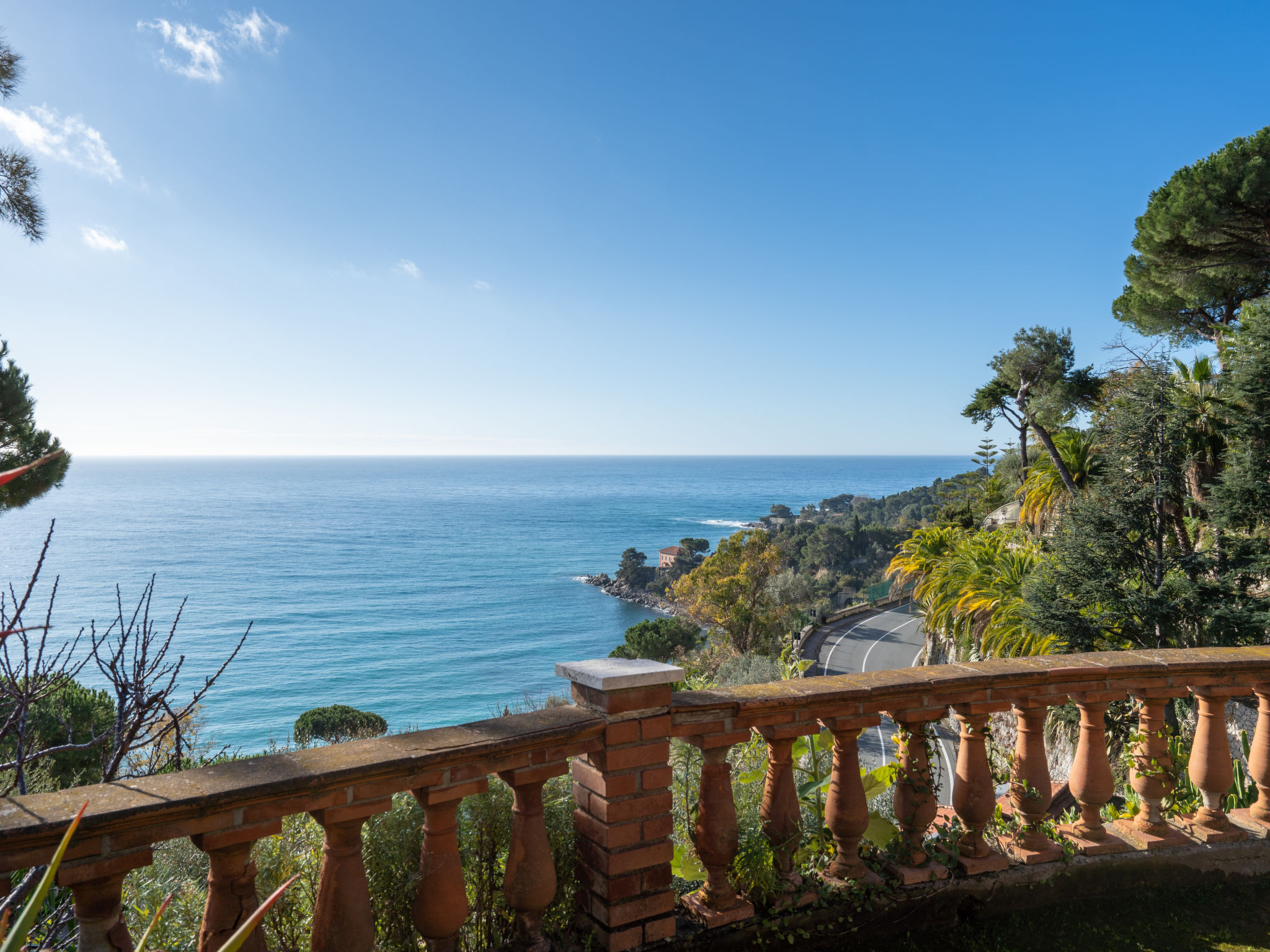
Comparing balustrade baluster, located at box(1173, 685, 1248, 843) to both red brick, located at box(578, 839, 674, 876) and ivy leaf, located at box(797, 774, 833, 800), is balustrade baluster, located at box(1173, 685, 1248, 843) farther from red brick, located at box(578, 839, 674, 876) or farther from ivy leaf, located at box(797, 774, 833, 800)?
red brick, located at box(578, 839, 674, 876)

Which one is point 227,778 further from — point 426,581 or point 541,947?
point 426,581

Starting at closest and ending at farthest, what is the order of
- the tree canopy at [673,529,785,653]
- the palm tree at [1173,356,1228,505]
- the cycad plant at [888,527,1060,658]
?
1. the palm tree at [1173,356,1228,505]
2. the cycad plant at [888,527,1060,658]
3. the tree canopy at [673,529,785,653]

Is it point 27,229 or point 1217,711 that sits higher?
point 27,229

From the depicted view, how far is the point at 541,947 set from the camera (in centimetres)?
194

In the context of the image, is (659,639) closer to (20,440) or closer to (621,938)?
(20,440)

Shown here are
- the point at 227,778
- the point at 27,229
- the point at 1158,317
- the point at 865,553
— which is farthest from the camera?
the point at 865,553

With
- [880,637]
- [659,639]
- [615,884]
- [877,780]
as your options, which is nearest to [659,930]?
[615,884]

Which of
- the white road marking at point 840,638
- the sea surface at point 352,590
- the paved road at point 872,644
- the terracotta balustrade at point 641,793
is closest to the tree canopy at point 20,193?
the sea surface at point 352,590

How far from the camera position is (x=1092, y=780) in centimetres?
258

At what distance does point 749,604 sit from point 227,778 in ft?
116

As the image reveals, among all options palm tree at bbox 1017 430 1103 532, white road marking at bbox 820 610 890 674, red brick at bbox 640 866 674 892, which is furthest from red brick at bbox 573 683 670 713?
white road marking at bbox 820 610 890 674

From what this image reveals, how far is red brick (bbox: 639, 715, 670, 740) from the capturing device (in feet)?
6.49

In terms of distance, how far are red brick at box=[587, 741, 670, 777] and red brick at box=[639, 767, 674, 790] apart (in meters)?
0.02

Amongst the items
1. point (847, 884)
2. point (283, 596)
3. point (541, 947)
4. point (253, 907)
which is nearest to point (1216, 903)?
point (847, 884)
